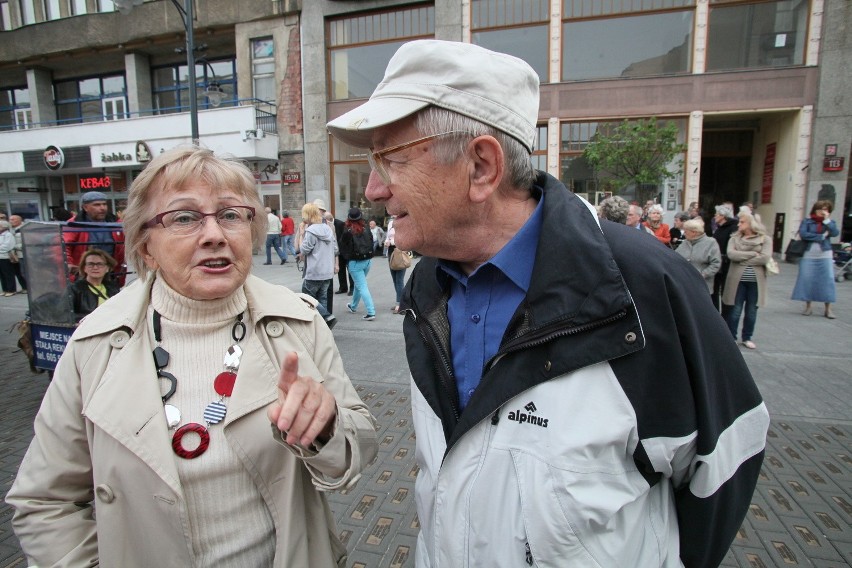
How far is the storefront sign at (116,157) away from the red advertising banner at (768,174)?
994 inches

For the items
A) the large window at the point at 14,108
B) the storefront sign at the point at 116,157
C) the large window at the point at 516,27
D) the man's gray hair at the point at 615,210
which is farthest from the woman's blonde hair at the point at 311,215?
the large window at the point at 14,108

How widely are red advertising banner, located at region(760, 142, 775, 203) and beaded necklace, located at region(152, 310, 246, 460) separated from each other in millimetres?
20580

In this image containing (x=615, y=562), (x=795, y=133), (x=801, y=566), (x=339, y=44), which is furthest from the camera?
(x=339, y=44)

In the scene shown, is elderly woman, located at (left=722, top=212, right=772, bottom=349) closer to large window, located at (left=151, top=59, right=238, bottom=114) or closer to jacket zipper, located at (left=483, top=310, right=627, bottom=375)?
jacket zipper, located at (left=483, top=310, right=627, bottom=375)

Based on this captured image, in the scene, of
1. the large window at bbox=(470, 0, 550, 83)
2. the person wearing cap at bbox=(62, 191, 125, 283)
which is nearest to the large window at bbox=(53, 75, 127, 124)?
the large window at bbox=(470, 0, 550, 83)

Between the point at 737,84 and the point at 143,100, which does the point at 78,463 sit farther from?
the point at 143,100

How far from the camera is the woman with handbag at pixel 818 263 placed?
8.03 m

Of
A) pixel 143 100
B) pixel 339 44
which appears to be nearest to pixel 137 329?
pixel 339 44

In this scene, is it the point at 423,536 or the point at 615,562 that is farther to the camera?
the point at 423,536

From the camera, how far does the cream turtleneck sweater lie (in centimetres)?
155

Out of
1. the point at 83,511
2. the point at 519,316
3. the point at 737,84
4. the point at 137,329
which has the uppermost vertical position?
the point at 737,84

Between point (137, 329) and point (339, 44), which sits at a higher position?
point (339, 44)

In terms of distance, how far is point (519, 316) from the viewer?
1.32m

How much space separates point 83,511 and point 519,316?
152 cm
